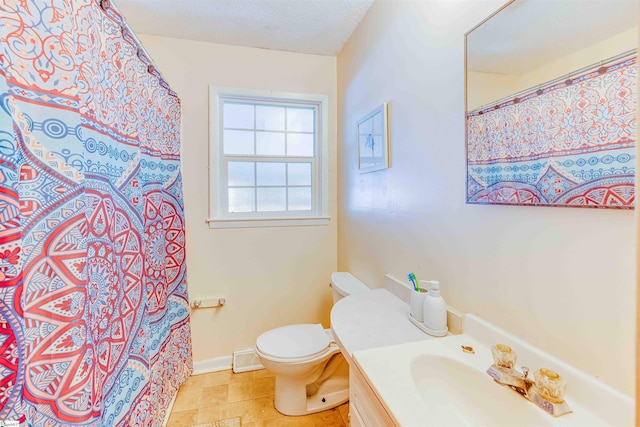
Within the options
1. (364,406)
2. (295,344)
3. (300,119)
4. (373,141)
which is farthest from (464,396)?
(300,119)

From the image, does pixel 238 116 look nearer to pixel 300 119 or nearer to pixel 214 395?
pixel 300 119

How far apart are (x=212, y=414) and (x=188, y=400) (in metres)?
0.23

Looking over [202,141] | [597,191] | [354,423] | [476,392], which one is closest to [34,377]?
[354,423]

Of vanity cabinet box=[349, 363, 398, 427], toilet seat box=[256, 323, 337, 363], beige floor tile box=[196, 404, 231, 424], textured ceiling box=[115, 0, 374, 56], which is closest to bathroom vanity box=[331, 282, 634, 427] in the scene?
vanity cabinet box=[349, 363, 398, 427]

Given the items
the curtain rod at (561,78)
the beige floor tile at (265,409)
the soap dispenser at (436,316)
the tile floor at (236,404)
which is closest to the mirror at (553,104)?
the curtain rod at (561,78)

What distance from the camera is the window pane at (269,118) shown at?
216cm

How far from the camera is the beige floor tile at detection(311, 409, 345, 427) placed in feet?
4.92

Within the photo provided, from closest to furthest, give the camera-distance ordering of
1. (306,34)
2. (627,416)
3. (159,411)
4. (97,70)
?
(627,416) < (97,70) < (159,411) < (306,34)

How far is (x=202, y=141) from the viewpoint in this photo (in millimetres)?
1979

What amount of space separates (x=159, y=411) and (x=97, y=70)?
61.4 inches

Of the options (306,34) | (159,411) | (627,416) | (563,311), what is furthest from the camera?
(306,34)

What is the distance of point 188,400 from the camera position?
168 cm

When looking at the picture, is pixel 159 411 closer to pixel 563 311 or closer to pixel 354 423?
pixel 354 423

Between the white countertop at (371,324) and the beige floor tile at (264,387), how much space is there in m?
1.01
